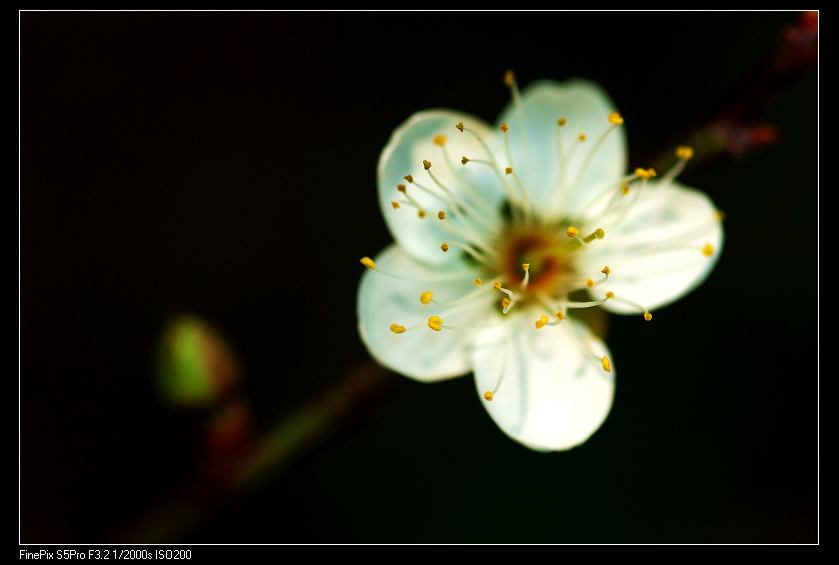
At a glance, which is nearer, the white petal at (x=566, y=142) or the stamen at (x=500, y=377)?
the stamen at (x=500, y=377)

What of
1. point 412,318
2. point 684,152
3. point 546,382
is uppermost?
point 684,152

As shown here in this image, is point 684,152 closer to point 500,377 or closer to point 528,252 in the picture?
point 528,252

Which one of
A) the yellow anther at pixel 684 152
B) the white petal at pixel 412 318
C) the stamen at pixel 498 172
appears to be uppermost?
the stamen at pixel 498 172

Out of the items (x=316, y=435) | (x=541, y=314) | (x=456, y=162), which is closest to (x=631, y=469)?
(x=541, y=314)

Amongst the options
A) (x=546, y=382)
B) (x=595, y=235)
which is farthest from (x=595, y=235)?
(x=546, y=382)

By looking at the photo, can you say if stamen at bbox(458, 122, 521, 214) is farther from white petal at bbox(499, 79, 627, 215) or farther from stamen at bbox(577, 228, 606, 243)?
stamen at bbox(577, 228, 606, 243)

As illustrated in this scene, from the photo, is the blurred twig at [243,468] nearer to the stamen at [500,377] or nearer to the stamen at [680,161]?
the stamen at [500,377]

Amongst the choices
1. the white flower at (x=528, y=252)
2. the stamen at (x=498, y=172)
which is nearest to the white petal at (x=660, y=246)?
the white flower at (x=528, y=252)
